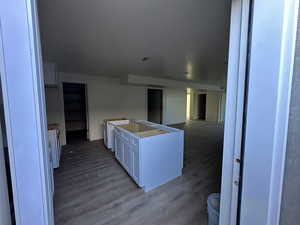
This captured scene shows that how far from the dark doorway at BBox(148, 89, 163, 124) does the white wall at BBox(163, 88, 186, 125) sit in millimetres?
260

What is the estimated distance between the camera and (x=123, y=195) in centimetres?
198

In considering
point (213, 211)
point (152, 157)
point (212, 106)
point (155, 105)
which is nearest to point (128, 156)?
point (152, 157)

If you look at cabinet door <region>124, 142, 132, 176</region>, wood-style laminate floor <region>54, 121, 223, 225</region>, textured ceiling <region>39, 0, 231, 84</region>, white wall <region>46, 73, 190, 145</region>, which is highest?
textured ceiling <region>39, 0, 231, 84</region>

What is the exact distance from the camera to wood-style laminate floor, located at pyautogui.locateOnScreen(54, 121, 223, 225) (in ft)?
5.25

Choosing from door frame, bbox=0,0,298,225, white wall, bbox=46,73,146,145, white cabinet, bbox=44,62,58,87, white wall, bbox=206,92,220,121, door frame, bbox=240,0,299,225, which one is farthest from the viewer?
white wall, bbox=206,92,220,121

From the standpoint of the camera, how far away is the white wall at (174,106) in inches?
277

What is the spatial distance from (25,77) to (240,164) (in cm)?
107

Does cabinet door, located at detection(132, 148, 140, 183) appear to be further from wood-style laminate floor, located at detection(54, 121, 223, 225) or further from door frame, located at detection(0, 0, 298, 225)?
door frame, located at detection(0, 0, 298, 225)

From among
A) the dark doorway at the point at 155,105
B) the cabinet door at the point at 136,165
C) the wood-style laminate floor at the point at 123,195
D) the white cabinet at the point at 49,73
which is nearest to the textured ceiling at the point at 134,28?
the white cabinet at the point at 49,73

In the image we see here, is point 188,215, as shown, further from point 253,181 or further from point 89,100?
point 89,100

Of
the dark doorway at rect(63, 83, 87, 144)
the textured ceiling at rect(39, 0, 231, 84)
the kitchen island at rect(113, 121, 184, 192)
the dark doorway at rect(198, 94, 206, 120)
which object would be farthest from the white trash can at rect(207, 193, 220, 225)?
the dark doorway at rect(198, 94, 206, 120)

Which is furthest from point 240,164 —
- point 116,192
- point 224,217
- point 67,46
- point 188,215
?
point 67,46

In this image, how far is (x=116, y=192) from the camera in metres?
2.05

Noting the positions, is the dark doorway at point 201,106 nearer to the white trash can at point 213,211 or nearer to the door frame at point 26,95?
the white trash can at point 213,211
